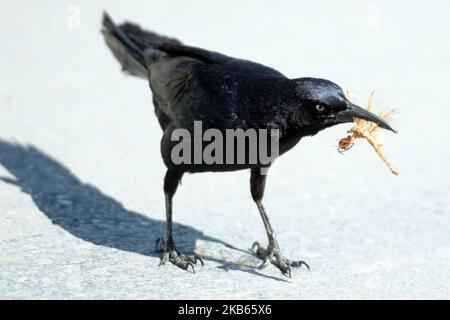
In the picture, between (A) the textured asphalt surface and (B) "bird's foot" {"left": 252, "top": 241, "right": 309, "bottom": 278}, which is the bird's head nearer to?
(A) the textured asphalt surface

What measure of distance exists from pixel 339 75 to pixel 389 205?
3.05 metres

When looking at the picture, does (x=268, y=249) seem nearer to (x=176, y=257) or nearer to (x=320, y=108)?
(x=176, y=257)

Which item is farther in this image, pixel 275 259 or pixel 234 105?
pixel 275 259

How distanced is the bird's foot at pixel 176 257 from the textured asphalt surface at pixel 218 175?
3.6 inches

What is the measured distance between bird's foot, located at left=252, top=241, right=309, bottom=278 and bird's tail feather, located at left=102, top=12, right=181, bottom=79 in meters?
2.07

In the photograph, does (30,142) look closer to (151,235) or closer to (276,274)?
(151,235)

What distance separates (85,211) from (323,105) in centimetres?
262

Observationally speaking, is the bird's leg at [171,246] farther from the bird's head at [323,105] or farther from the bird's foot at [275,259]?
the bird's head at [323,105]

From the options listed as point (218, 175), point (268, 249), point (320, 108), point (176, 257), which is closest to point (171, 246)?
point (176, 257)

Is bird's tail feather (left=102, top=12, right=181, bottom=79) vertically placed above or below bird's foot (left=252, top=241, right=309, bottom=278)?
above

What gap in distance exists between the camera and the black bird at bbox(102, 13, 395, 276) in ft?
16.8

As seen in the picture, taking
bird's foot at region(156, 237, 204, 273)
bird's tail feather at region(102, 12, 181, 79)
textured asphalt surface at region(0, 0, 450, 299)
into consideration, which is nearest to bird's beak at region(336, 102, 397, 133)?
textured asphalt surface at region(0, 0, 450, 299)

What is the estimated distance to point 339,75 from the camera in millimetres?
10227

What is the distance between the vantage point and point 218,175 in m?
8.10
